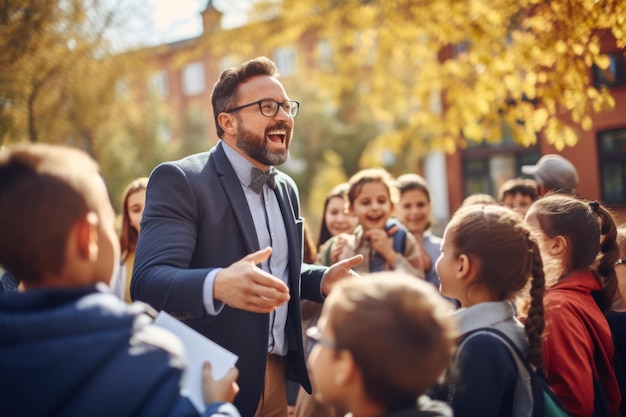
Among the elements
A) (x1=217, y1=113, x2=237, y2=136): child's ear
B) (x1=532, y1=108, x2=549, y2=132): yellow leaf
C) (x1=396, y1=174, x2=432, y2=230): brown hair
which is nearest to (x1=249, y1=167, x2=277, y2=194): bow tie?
(x1=217, y1=113, x2=237, y2=136): child's ear

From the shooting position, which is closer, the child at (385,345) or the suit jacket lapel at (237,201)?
the child at (385,345)

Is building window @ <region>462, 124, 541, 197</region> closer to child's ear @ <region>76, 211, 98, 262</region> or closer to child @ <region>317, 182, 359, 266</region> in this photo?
child @ <region>317, 182, 359, 266</region>

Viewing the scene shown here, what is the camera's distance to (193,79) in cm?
4775

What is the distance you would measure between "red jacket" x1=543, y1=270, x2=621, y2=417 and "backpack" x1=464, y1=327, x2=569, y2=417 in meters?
0.31

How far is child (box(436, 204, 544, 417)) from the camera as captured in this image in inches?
87.7

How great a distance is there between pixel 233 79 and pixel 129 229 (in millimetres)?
2392

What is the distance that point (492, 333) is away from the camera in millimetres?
2312

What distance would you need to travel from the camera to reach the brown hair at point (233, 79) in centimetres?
335

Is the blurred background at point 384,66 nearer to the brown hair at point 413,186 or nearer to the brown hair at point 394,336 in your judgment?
the brown hair at point 413,186

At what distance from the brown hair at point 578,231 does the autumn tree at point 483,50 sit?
1.57 meters

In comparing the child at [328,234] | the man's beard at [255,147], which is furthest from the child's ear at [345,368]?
the child at [328,234]

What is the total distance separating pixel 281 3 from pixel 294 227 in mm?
7015

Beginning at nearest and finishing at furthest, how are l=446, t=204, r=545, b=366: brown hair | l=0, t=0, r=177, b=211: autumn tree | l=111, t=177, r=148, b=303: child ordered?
l=446, t=204, r=545, b=366: brown hair < l=111, t=177, r=148, b=303: child < l=0, t=0, r=177, b=211: autumn tree

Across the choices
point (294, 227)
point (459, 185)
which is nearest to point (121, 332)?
point (294, 227)
